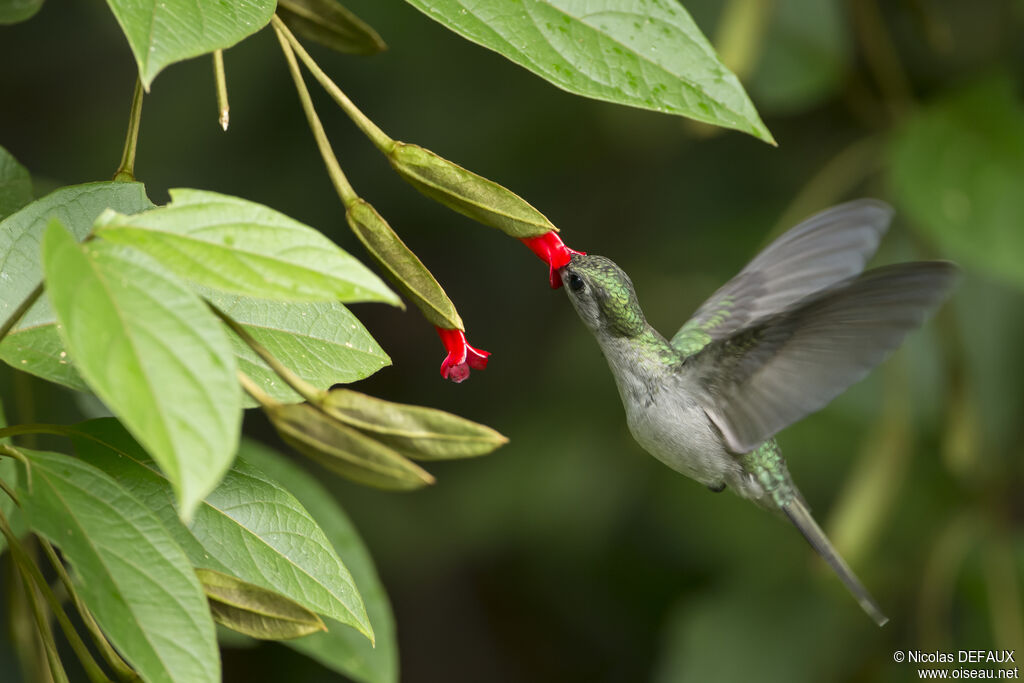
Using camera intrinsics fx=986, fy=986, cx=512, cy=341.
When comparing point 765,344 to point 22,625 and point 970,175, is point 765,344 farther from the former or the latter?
point 970,175

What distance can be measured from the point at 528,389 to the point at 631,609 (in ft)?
2.28

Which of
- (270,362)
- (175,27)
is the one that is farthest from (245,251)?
(175,27)

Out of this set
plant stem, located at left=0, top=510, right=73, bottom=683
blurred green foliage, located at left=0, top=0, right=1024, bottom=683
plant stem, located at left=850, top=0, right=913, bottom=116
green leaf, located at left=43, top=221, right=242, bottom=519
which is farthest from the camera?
blurred green foliage, located at left=0, top=0, right=1024, bottom=683

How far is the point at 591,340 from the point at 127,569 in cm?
215

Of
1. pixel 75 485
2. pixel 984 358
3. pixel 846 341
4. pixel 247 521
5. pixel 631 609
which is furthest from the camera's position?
pixel 631 609

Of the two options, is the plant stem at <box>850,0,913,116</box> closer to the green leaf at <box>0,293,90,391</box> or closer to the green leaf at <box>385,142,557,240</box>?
the green leaf at <box>385,142,557,240</box>

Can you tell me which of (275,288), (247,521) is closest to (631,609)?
(247,521)

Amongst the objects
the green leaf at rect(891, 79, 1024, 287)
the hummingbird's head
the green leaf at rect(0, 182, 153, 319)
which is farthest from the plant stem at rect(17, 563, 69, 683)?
the green leaf at rect(891, 79, 1024, 287)

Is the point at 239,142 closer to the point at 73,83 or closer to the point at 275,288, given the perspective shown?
the point at 73,83

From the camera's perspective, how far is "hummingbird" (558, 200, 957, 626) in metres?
1.00

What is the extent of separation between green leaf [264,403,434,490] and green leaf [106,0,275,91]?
268 mm

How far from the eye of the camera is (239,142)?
8.95ft

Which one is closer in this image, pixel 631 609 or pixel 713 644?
pixel 713 644

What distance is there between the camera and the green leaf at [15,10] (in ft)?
3.44
